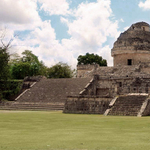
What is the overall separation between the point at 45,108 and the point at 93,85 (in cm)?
695

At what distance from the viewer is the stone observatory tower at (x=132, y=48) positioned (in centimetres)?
4372

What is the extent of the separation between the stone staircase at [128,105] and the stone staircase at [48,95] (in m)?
8.56

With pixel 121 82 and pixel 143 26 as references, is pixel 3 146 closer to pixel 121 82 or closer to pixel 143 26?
pixel 121 82

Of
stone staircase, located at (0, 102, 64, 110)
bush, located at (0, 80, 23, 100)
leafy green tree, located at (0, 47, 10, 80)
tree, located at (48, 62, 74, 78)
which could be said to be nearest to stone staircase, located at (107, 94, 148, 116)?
stone staircase, located at (0, 102, 64, 110)

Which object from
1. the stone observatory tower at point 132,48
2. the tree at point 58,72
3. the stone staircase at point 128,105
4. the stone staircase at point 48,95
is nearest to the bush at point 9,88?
the stone staircase at point 48,95

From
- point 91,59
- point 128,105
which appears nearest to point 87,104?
point 128,105

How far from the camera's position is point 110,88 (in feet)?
98.1

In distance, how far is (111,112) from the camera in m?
20.6

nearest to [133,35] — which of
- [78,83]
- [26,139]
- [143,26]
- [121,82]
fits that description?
[143,26]

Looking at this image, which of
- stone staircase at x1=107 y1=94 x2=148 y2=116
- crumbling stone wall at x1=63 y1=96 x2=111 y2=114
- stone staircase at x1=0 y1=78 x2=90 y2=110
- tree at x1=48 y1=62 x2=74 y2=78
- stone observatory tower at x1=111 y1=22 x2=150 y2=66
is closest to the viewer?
stone staircase at x1=107 y1=94 x2=148 y2=116

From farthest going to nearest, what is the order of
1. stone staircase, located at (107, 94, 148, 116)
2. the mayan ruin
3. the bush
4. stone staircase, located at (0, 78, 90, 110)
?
the bush
stone staircase, located at (0, 78, 90, 110)
the mayan ruin
stone staircase, located at (107, 94, 148, 116)

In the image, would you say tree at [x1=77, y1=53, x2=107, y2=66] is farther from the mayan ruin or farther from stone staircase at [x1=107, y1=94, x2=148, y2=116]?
stone staircase at [x1=107, y1=94, x2=148, y2=116]

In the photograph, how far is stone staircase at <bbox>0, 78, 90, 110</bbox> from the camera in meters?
30.8

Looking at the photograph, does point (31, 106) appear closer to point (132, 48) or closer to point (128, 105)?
point (128, 105)
